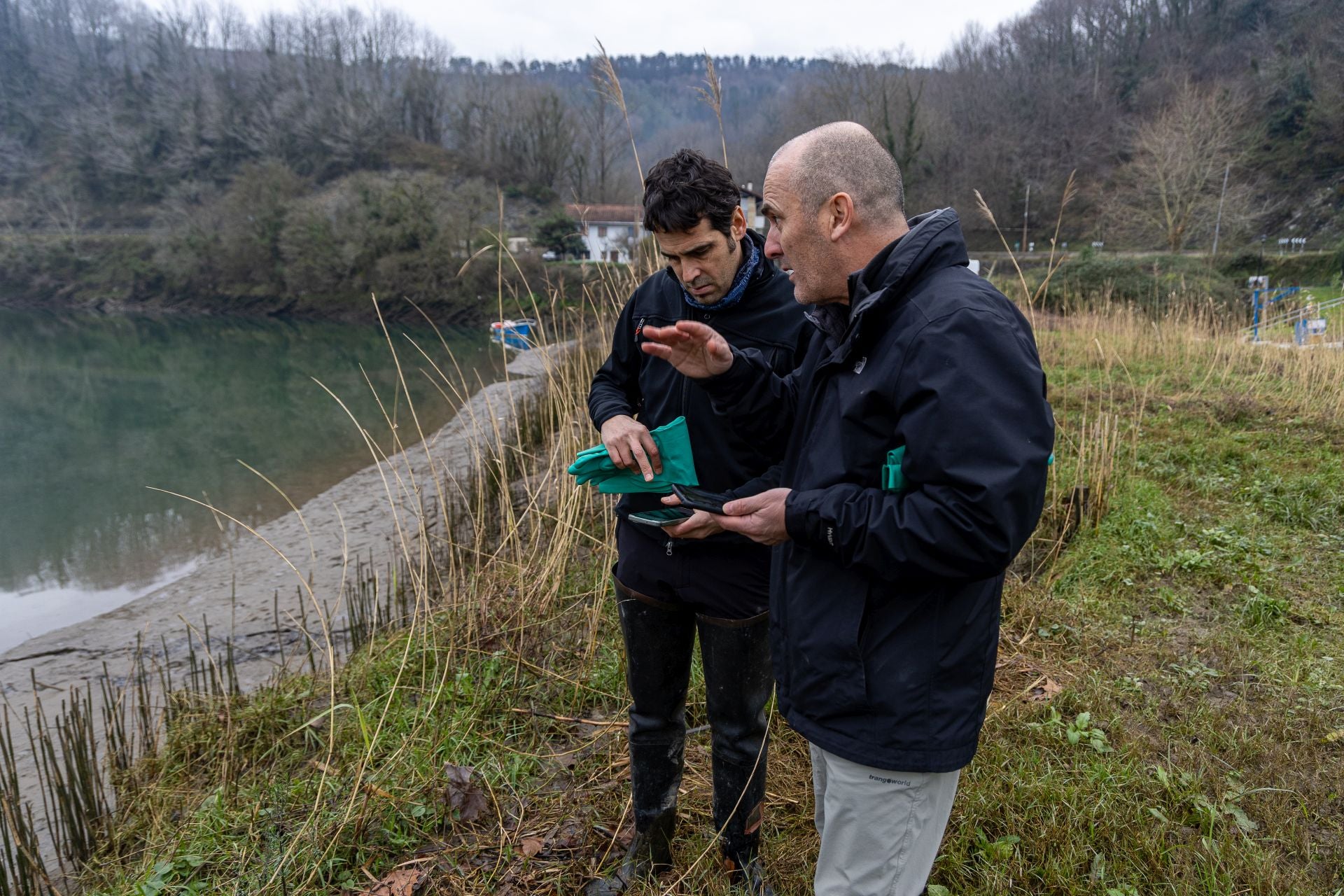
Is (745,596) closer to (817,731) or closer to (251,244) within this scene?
(817,731)

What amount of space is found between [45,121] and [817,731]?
69.8 meters

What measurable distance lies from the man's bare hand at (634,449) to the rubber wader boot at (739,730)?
0.38 meters

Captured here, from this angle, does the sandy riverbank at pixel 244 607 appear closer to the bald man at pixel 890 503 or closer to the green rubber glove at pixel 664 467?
the green rubber glove at pixel 664 467

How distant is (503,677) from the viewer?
3072 millimetres

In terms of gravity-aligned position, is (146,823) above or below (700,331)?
below

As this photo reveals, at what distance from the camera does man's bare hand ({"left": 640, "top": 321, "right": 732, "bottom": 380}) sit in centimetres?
162

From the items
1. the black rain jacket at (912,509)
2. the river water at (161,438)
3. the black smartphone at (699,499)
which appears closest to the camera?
the black rain jacket at (912,509)

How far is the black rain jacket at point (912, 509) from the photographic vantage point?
46.2 inches

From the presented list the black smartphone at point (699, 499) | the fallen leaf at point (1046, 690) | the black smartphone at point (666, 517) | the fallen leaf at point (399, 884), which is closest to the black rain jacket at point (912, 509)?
the black smartphone at point (699, 499)

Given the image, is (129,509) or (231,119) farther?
(231,119)

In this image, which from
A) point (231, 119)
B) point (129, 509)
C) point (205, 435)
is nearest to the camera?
point (129, 509)

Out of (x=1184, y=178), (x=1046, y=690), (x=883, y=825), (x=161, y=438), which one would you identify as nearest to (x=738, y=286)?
(x=883, y=825)

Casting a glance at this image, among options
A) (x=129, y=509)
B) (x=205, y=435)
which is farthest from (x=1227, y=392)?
(x=205, y=435)

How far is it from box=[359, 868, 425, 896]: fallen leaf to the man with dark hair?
1.54ft
